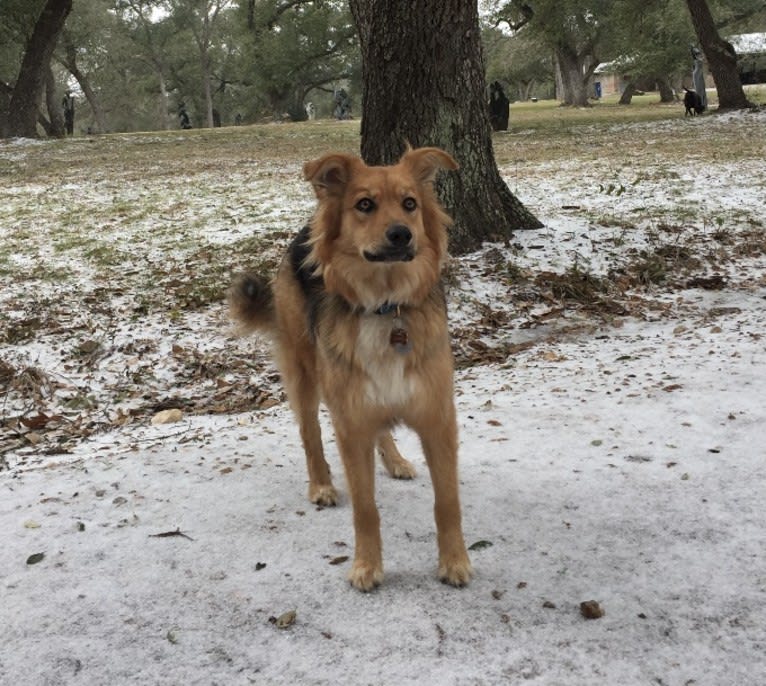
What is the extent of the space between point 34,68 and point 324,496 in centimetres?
2606

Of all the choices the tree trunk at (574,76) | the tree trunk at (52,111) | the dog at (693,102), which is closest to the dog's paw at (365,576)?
the dog at (693,102)

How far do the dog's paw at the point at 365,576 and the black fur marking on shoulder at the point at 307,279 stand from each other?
3.61 feet

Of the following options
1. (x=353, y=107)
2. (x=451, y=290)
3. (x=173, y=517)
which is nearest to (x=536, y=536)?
(x=173, y=517)

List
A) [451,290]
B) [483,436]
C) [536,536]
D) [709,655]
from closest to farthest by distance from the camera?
1. [709,655]
2. [536,536]
3. [483,436]
4. [451,290]

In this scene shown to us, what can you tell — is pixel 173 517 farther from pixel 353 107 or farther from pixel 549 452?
pixel 353 107

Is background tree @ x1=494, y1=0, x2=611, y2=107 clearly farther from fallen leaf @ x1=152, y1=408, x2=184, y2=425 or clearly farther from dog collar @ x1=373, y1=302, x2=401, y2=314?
dog collar @ x1=373, y1=302, x2=401, y2=314

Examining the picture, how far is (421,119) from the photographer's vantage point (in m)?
7.49

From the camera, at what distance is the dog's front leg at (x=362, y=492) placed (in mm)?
3170

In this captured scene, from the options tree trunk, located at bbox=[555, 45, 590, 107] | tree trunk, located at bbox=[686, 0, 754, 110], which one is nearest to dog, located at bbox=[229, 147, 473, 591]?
tree trunk, located at bbox=[686, 0, 754, 110]

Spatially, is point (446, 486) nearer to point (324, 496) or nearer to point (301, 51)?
point (324, 496)

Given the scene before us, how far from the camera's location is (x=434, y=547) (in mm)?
3420

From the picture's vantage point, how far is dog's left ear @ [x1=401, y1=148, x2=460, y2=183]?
343 cm

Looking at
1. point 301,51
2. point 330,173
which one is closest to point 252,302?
point 330,173

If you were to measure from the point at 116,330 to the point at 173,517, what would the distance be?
3.48 metres
